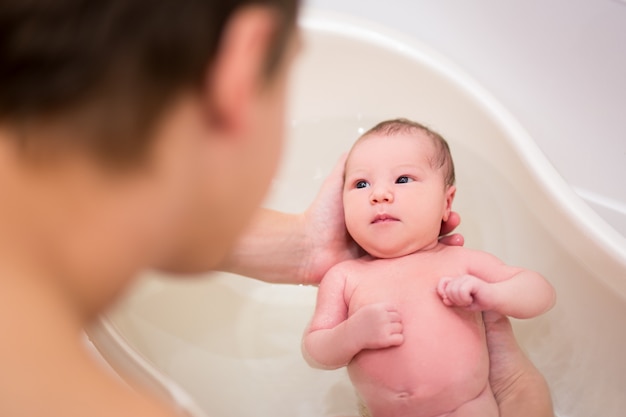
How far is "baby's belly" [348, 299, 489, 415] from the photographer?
0.94m

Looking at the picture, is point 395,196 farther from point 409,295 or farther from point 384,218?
point 409,295

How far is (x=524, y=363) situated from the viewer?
103 centimetres

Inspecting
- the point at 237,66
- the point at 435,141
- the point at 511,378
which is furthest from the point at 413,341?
the point at 237,66

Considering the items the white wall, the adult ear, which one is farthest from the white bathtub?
the adult ear

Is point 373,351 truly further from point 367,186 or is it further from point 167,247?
point 167,247

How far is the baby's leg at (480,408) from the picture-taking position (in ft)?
3.09

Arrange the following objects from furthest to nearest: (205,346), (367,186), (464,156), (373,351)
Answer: (464,156) → (205,346) → (367,186) → (373,351)

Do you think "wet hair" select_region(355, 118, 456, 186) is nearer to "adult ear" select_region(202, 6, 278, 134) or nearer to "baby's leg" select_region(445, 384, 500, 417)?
"baby's leg" select_region(445, 384, 500, 417)

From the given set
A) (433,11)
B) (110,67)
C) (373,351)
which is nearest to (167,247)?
(110,67)

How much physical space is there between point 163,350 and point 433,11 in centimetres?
84

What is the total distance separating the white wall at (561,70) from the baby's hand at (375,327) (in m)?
0.55

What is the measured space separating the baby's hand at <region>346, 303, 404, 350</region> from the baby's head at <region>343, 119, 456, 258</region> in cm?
12

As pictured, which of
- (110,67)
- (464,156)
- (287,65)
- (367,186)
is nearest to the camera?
(110,67)

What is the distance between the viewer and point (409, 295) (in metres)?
1.01
